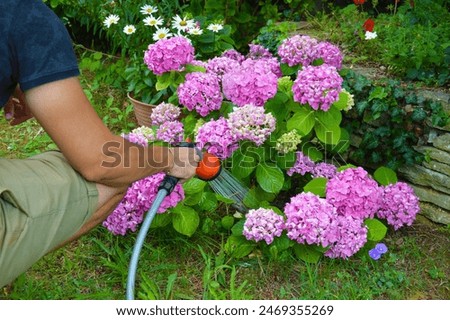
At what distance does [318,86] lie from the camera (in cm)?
264

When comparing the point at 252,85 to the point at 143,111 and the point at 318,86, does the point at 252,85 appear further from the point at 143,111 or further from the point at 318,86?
the point at 143,111

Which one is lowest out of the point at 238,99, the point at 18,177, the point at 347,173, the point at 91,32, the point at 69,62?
the point at 91,32

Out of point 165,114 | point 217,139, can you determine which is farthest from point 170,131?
point 217,139

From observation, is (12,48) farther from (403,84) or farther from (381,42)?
(381,42)

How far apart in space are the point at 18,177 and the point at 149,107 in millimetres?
1763

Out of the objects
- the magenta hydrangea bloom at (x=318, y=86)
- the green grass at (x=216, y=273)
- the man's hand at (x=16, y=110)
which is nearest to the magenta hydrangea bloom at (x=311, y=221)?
the green grass at (x=216, y=273)

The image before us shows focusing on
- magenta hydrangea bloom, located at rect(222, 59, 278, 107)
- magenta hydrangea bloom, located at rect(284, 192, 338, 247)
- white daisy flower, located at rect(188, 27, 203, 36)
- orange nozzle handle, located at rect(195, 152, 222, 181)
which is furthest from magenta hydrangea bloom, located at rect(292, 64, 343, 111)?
white daisy flower, located at rect(188, 27, 203, 36)

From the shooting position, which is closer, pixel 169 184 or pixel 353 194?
pixel 169 184

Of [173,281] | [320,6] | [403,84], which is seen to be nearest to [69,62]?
[173,281]

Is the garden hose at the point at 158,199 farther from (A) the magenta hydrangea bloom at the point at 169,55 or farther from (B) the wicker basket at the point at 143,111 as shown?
(B) the wicker basket at the point at 143,111

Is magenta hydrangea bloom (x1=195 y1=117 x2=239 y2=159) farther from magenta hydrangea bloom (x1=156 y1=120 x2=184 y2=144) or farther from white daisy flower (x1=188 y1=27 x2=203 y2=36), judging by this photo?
white daisy flower (x1=188 y1=27 x2=203 y2=36)

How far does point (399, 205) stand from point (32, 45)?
1.77m
